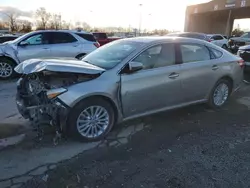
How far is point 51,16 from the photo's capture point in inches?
1948

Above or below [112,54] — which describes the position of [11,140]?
below

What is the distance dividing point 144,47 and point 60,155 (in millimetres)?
2192

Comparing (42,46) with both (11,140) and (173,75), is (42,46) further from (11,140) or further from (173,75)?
(173,75)

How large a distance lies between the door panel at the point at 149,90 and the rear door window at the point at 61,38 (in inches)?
234

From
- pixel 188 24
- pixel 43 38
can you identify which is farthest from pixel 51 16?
pixel 43 38

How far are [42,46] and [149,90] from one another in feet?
19.6

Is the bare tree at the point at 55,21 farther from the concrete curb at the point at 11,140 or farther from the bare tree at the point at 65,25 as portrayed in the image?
the concrete curb at the point at 11,140

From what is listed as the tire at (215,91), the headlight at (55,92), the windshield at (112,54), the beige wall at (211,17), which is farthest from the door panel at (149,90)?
the beige wall at (211,17)

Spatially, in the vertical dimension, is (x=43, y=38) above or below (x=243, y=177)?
above

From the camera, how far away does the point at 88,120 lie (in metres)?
3.86

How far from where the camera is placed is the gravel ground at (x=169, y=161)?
298 centimetres

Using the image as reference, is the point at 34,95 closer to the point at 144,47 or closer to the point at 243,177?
the point at 144,47

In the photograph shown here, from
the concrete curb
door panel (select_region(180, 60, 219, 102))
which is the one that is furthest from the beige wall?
the concrete curb

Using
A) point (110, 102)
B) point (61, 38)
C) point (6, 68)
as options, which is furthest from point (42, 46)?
point (110, 102)
